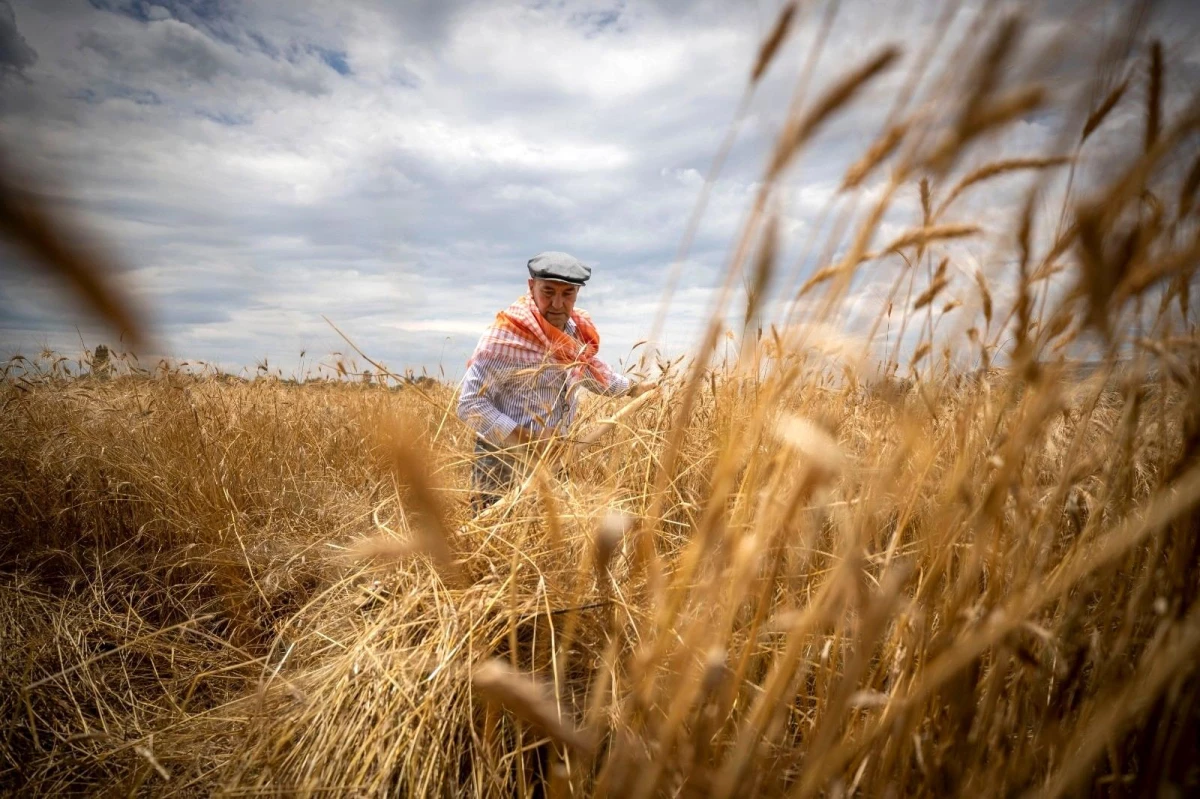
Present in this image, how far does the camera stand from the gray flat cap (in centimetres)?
309

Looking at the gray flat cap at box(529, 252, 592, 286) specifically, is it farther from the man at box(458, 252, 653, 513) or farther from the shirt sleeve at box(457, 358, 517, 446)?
the shirt sleeve at box(457, 358, 517, 446)

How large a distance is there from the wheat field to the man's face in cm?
134

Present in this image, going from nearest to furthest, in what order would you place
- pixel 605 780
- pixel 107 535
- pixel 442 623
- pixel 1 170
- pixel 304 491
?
1. pixel 1 170
2. pixel 605 780
3. pixel 442 623
4. pixel 107 535
5. pixel 304 491

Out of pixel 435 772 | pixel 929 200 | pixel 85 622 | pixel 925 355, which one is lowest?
pixel 85 622

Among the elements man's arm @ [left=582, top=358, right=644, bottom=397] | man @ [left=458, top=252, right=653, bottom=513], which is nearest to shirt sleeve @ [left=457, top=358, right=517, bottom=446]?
man @ [left=458, top=252, right=653, bottom=513]

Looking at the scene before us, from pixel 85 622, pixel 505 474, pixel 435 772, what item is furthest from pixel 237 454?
pixel 435 772

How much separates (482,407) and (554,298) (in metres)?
0.87

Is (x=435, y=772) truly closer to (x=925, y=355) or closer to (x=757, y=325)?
(x=757, y=325)

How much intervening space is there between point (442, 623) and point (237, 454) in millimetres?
2552

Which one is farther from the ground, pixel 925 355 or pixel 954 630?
pixel 925 355

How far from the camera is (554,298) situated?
319 centimetres

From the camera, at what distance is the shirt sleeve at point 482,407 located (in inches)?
101

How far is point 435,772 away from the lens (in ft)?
3.28

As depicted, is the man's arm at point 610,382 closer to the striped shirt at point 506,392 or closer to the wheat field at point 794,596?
the striped shirt at point 506,392
